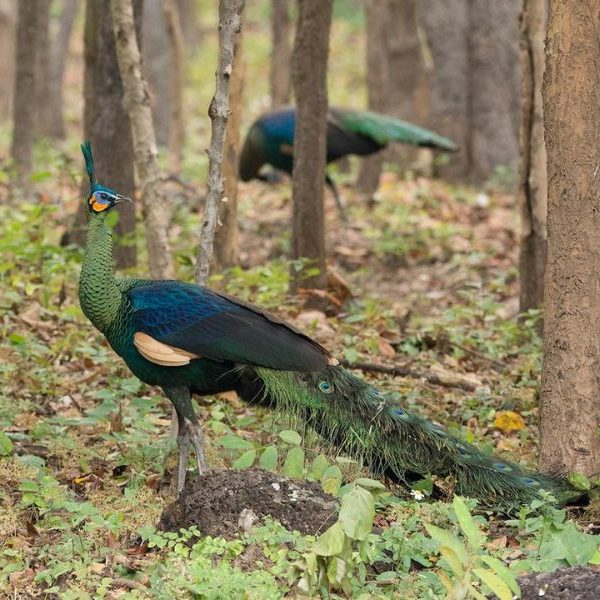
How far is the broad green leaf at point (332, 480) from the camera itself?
5.09m

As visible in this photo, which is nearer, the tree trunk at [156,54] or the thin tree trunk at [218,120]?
the thin tree trunk at [218,120]

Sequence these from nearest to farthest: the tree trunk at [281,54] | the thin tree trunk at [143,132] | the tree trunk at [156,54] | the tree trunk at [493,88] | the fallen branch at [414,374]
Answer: the fallen branch at [414,374], the thin tree trunk at [143,132], the tree trunk at [493,88], the tree trunk at [281,54], the tree trunk at [156,54]

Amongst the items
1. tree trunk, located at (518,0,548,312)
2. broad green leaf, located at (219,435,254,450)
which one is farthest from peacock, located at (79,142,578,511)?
tree trunk, located at (518,0,548,312)

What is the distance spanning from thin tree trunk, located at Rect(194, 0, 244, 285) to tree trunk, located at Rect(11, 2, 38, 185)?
6.21m

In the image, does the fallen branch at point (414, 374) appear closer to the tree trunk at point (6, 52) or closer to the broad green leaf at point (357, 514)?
the broad green leaf at point (357, 514)

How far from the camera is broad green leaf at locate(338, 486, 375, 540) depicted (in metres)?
4.09

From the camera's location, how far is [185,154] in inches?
725

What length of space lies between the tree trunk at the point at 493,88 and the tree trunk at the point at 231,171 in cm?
609

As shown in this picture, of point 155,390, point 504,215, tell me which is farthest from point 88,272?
point 504,215

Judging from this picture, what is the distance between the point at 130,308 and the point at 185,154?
13115mm

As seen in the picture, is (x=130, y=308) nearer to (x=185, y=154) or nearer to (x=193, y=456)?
(x=193, y=456)

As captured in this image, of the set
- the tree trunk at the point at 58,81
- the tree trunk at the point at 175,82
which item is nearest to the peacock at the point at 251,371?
the tree trunk at the point at 175,82

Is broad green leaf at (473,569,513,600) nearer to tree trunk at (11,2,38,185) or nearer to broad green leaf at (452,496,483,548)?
broad green leaf at (452,496,483,548)

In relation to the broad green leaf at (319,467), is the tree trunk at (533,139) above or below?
above
